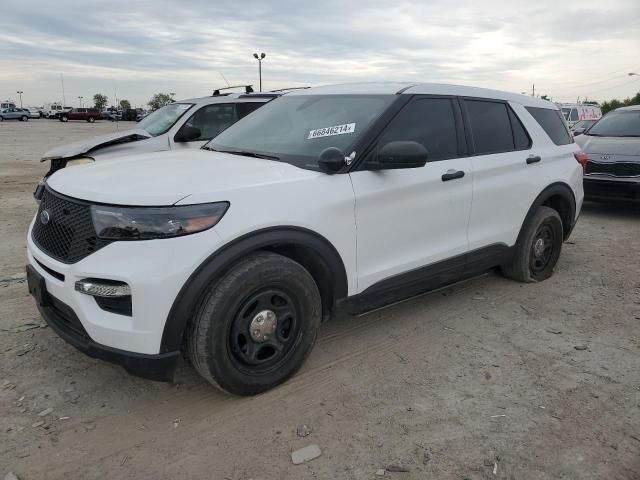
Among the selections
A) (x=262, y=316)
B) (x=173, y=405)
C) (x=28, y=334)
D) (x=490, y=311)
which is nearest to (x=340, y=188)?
(x=262, y=316)

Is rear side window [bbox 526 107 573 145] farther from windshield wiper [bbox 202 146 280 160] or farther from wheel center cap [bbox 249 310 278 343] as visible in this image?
wheel center cap [bbox 249 310 278 343]

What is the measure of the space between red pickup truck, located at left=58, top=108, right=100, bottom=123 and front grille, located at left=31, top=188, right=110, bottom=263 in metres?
61.5

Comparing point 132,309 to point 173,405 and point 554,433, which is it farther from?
point 554,433

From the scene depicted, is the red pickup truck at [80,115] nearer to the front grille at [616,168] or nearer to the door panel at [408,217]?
the front grille at [616,168]

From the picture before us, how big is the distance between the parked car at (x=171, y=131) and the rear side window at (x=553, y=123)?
4300mm

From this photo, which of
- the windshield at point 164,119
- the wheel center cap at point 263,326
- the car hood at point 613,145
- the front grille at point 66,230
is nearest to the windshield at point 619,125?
the car hood at point 613,145

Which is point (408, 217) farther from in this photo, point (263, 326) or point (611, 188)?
point (611, 188)

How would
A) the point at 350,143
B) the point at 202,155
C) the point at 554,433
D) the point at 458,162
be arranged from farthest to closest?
1. the point at 458,162
2. the point at 202,155
3. the point at 350,143
4. the point at 554,433

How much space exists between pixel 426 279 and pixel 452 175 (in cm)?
76

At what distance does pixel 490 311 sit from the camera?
14.2 feet

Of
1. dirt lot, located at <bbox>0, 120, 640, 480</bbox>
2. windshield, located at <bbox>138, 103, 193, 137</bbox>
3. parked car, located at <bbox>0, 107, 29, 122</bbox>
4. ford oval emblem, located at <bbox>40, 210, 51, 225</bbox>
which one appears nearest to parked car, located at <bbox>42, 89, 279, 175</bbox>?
windshield, located at <bbox>138, 103, 193, 137</bbox>

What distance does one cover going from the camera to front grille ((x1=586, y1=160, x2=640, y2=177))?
758 centimetres

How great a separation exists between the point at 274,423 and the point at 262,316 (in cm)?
56

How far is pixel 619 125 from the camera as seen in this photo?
28.3 ft
